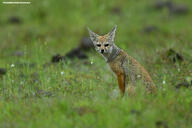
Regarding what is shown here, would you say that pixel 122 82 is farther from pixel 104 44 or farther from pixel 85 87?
pixel 104 44

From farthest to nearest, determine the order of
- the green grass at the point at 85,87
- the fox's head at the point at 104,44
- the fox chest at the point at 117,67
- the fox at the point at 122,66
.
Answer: the fox's head at the point at 104,44 < the fox chest at the point at 117,67 < the fox at the point at 122,66 < the green grass at the point at 85,87

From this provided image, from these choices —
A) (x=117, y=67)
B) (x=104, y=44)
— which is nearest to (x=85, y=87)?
(x=117, y=67)

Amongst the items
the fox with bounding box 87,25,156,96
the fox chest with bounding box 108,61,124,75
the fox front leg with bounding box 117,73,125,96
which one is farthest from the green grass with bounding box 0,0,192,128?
the fox chest with bounding box 108,61,124,75

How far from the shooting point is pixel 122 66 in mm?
8680

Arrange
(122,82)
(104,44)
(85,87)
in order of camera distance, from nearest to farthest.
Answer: (122,82), (85,87), (104,44)

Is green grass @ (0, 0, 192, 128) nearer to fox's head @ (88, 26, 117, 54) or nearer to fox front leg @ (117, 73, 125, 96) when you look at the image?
fox front leg @ (117, 73, 125, 96)

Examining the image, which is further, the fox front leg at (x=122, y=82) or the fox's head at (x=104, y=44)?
the fox's head at (x=104, y=44)

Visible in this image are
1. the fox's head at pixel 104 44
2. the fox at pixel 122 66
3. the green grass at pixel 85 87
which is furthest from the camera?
the fox's head at pixel 104 44

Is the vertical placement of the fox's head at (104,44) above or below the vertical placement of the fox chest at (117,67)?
above

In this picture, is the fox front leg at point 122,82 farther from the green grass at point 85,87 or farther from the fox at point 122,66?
the green grass at point 85,87

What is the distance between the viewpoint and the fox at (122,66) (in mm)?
8266

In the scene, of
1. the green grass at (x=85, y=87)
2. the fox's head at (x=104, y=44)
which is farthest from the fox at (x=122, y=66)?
the green grass at (x=85, y=87)

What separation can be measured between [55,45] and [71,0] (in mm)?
4838

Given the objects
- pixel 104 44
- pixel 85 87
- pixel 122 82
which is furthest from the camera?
pixel 104 44
